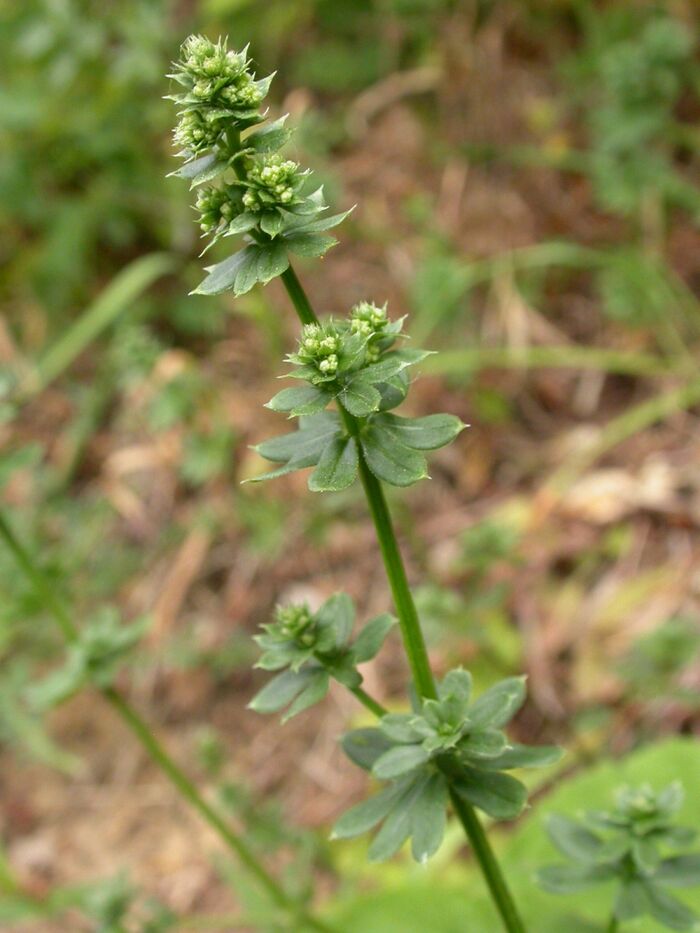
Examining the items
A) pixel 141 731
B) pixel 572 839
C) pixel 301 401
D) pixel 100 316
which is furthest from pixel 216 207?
pixel 100 316

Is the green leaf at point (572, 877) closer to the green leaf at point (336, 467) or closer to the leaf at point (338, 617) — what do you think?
the leaf at point (338, 617)

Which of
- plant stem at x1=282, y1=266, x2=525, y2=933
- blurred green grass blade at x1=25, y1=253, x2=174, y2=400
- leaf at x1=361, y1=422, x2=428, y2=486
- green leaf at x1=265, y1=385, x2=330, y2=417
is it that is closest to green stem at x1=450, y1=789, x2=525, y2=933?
plant stem at x1=282, y1=266, x2=525, y2=933

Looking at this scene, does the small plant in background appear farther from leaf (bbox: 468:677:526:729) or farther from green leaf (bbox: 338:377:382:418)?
green leaf (bbox: 338:377:382:418)

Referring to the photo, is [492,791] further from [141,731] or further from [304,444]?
[141,731]

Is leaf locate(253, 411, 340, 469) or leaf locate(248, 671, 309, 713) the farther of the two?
leaf locate(248, 671, 309, 713)

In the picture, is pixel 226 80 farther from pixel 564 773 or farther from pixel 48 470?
pixel 48 470

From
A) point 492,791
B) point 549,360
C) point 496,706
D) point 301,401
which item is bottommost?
point 492,791
